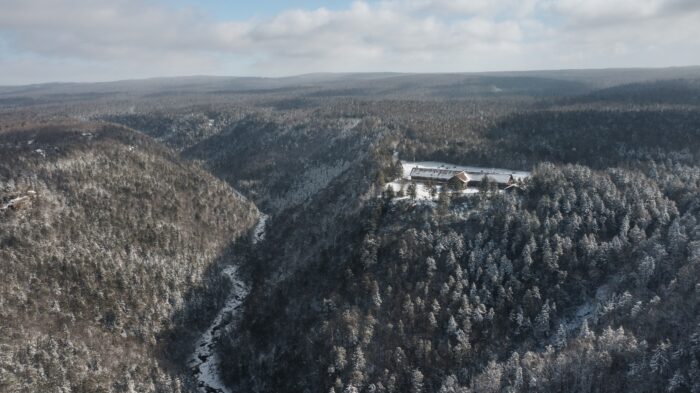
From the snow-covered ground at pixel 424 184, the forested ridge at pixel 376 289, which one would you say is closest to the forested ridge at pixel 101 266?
the forested ridge at pixel 376 289

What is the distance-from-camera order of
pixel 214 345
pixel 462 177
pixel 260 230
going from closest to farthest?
pixel 214 345 < pixel 462 177 < pixel 260 230

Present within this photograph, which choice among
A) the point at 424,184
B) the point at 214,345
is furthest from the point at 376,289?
the point at 424,184

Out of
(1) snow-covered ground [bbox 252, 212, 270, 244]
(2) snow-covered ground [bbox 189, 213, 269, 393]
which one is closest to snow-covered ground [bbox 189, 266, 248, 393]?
(2) snow-covered ground [bbox 189, 213, 269, 393]

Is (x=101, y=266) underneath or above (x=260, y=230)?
above

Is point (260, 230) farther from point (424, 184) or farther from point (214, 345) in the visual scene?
point (424, 184)

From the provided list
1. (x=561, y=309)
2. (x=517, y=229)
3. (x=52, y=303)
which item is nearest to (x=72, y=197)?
(x=52, y=303)

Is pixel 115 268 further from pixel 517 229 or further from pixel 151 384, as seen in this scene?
pixel 517 229

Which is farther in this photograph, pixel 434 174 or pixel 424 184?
pixel 434 174

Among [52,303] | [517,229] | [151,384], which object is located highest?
[517,229]

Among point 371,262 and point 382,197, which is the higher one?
point 382,197

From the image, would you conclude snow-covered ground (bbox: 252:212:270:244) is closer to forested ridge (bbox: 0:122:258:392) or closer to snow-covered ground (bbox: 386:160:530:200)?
forested ridge (bbox: 0:122:258:392)
